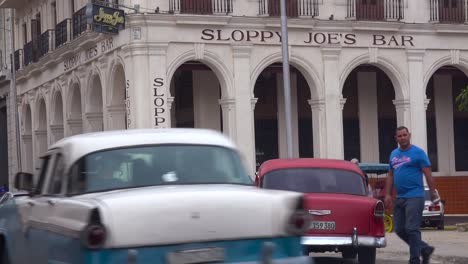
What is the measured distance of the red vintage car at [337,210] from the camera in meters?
15.5

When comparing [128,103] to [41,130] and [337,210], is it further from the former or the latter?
[337,210]

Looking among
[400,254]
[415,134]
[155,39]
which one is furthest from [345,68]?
[400,254]

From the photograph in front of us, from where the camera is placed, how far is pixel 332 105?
33.7 m

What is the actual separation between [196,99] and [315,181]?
19844 mm

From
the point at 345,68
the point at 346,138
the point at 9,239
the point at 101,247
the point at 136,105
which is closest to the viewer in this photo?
the point at 101,247

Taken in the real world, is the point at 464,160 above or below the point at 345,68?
below

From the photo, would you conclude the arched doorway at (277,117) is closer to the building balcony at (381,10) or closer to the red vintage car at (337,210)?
the building balcony at (381,10)

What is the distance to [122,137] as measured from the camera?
10.0 m

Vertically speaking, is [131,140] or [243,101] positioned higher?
[243,101]

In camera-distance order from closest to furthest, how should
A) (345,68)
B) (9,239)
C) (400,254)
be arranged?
1. (9,239)
2. (400,254)
3. (345,68)

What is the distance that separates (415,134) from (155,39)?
8.94m

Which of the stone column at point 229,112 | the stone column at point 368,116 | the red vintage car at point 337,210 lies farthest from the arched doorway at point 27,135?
the red vintage car at point 337,210

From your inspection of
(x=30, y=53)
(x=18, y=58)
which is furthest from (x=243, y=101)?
(x=18, y=58)

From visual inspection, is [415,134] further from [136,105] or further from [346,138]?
[136,105]
